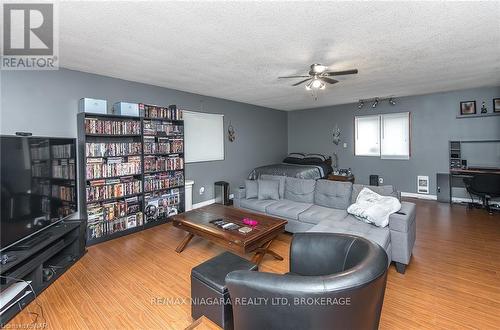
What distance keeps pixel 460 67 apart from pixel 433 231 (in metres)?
2.52

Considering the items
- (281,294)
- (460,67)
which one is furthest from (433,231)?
(281,294)

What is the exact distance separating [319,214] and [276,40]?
88.7 inches

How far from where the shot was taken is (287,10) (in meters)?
1.97

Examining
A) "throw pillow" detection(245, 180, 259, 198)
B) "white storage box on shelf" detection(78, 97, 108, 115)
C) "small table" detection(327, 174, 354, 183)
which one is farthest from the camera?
"small table" detection(327, 174, 354, 183)

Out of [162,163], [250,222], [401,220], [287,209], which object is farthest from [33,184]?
[401,220]

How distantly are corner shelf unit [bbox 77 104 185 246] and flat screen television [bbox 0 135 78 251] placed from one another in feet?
1.36

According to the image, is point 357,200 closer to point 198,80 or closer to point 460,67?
point 460,67

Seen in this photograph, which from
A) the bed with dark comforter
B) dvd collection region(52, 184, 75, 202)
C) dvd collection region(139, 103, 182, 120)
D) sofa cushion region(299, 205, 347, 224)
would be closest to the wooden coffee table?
sofa cushion region(299, 205, 347, 224)

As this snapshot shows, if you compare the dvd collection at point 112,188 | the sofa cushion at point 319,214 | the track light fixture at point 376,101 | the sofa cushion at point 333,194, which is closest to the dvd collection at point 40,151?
the dvd collection at point 112,188

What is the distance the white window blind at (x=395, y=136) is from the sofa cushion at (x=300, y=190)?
346 cm

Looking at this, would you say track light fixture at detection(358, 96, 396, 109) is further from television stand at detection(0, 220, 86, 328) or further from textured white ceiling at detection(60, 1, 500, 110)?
television stand at detection(0, 220, 86, 328)

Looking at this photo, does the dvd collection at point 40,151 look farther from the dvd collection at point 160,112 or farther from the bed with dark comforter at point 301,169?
the bed with dark comforter at point 301,169

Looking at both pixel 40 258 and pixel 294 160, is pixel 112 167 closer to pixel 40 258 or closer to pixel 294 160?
pixel 40 258

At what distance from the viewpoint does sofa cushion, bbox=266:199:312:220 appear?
3445mm
